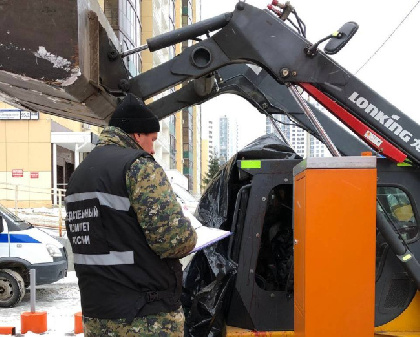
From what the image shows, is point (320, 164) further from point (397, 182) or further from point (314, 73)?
point (397, 182)

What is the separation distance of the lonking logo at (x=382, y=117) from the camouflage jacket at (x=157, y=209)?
1.52 metres

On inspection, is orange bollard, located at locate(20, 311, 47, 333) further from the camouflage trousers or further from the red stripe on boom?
the red stripe on boom

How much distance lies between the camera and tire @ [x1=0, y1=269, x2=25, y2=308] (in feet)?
28.0

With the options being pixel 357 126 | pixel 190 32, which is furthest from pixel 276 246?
Result: pixel 190 32

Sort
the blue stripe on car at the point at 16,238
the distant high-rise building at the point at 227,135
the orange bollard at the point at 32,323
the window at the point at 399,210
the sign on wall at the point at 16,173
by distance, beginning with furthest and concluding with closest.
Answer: the distant high-rise building at the point at 227,135
the sign on wall at the point at 16,173
the blue stripe on car at the point at 16,238
the orange bollard at the point at 32,323
the window at the point at 399,210

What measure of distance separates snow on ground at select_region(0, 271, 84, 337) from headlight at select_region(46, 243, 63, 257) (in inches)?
30.7

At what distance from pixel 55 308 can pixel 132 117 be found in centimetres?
649

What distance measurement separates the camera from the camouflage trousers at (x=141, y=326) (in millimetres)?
2594

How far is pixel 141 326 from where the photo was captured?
260cm

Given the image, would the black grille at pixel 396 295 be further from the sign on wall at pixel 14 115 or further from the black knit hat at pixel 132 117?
the sign on wall at pixel 14 115

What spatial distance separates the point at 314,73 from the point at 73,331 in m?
4.85

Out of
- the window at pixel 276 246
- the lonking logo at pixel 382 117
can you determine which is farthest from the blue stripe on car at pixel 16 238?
the lonking logo at pixel 382 117

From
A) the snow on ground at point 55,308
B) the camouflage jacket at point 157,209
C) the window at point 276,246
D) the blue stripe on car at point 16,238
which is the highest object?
the camouflage jacket at point 157,209

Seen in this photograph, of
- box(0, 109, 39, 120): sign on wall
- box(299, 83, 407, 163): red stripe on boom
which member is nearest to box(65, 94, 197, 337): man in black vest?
box(299, 83, 407, 163): red stripe on boom
